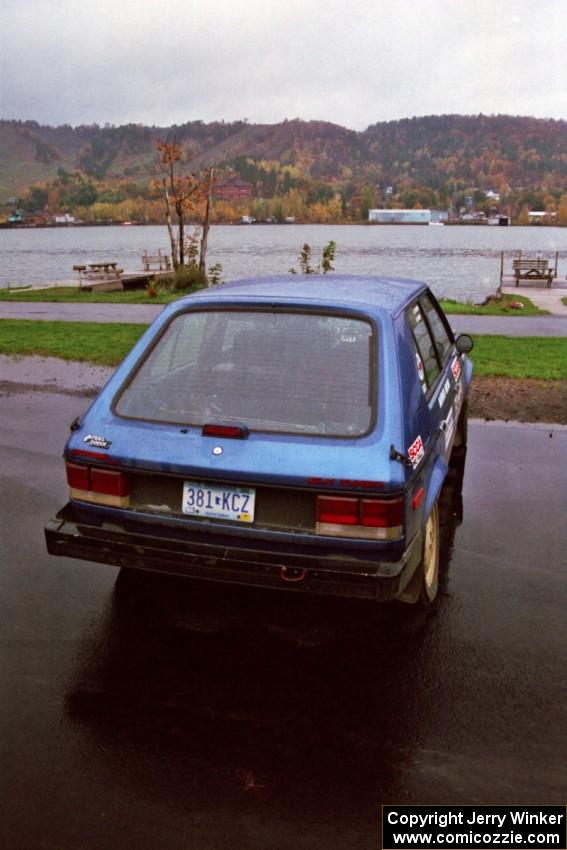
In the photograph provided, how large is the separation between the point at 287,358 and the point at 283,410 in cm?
31

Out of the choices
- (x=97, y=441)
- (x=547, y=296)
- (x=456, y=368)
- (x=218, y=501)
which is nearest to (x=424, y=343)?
(x=456, y=368)

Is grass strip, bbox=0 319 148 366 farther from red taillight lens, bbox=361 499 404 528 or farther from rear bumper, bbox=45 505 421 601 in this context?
red taillight lens, bbox=361 499 404 528

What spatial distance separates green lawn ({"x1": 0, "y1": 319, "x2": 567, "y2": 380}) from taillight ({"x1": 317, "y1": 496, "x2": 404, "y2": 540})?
8.15 m

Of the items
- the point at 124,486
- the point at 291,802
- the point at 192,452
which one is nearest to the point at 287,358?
the point at 192,452

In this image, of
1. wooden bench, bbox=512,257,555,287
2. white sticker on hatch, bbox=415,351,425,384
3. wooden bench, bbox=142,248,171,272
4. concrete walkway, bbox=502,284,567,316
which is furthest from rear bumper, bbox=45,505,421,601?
wooden bench, bbox=142,248,171,272

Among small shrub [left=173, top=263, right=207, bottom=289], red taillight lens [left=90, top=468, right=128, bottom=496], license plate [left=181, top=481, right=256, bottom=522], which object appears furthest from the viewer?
small shrub [left=173, top=263, right=207, bottom=289]

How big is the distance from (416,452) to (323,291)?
3.57ft

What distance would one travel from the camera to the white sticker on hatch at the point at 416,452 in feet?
11.4

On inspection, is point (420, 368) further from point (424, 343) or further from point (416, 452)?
point (416, 452)

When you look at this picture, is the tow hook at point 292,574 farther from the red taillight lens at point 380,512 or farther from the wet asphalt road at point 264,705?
the wet asphalt road at point 264,705

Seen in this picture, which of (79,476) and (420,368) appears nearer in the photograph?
(79,476)

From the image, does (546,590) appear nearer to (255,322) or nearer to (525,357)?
(255,322)

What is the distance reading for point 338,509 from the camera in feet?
10.9

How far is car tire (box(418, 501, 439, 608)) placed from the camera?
4055 mm
